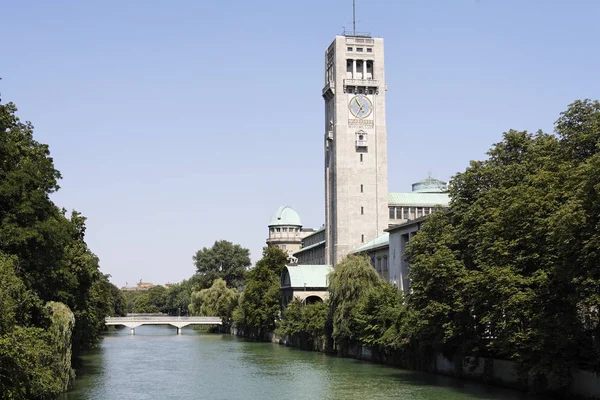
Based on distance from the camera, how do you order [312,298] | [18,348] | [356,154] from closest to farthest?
1. [18,348]
2. [312,298]
3. [356,154]

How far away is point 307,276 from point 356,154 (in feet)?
52.9

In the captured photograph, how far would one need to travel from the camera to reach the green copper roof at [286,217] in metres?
150

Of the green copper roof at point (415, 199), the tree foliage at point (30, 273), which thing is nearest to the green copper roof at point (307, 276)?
the green copper roof at point (415, 199)

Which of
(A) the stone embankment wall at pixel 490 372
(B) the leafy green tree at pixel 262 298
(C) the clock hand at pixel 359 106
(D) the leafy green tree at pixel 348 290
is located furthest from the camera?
→ (C) the clock hand at pixel 359 106

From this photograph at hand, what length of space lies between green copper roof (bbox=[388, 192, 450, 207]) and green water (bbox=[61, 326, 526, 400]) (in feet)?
113

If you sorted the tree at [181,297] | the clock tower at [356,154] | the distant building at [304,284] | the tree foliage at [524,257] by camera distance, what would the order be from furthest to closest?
the tree at [181,297] < the clock tower at [356,154] < the distant building at [304,284] < the tree foliage at [524,257]

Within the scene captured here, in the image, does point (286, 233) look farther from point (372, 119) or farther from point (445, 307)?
point (445, 307)

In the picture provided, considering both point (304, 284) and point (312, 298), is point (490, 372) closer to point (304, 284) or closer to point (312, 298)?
point (304, 284)

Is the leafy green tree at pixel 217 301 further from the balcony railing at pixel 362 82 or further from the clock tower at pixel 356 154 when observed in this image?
the balcony railing at pixel 362 82

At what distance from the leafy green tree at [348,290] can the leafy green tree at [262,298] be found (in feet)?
86.4

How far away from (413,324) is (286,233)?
10266cm

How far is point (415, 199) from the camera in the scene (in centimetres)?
9919

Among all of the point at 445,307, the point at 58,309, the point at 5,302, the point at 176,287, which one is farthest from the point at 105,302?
the point at 176,287

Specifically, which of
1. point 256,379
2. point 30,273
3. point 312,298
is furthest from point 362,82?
point 30,273
